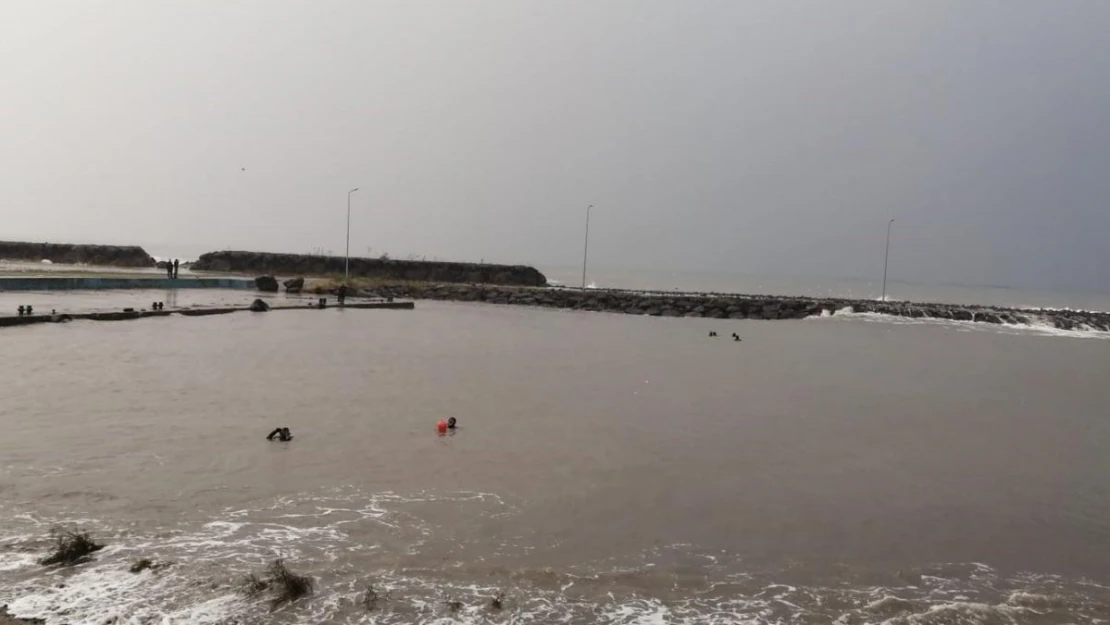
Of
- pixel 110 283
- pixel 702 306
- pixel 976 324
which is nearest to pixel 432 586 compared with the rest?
pixel 110 283

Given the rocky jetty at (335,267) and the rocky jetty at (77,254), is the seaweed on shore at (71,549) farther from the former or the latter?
the rocky jetty at (77,254)

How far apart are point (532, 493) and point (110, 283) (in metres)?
35.7

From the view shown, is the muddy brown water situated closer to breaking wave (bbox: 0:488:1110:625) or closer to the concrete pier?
breaking wave (bbox: 0:488:1110:625)

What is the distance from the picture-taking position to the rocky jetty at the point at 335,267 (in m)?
67.1

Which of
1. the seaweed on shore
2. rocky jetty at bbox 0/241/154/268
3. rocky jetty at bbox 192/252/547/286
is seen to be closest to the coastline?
the seaweed on shore

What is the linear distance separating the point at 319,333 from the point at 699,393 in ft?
41.0

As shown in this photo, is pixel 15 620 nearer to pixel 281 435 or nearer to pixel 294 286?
pixel 281 435

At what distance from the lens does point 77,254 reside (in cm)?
6531

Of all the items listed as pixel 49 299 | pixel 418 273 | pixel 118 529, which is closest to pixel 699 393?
pixel 118 529

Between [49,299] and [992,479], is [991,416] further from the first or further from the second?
[49,299]

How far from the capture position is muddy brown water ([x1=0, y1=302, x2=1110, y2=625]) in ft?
19.8

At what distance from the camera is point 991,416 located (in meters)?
15.8

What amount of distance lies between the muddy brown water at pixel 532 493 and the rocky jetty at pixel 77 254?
2076 inches

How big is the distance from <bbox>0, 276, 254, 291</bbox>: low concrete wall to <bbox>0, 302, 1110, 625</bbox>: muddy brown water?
17342 mm
